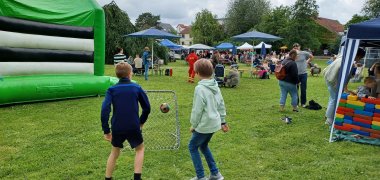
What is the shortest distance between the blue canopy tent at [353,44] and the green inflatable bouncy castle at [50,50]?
23.6 ft

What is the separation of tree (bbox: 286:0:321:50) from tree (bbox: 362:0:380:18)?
887cm

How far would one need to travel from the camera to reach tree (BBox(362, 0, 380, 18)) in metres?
52.3

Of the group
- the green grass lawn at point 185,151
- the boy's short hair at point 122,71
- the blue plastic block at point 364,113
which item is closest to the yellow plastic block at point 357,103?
the blue plastic block at point 364,113

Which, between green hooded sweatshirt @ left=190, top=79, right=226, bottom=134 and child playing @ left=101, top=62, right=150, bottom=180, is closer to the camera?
child playing @ left=101, top=62, right=150, bottom=180

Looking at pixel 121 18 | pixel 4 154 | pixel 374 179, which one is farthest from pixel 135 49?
Answer: pixel 374 179

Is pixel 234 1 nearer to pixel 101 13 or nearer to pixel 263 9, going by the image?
pixel 263 9

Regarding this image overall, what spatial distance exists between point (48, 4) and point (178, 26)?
11340 centimetres

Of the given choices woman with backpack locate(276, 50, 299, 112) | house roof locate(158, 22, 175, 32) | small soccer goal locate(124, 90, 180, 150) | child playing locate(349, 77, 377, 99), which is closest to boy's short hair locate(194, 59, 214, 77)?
small soccer goal locate(124, 90, 180, 150)

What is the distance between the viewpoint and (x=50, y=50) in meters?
9.90

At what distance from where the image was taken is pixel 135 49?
90.1 ft

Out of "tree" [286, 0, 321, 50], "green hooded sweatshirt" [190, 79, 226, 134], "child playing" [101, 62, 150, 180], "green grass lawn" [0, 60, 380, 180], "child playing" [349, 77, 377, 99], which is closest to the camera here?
"child playing" [101, 62, 150, 180]

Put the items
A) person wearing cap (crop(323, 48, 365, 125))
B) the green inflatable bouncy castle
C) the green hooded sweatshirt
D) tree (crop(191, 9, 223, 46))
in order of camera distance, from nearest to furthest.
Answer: the green hooded sweatshirt, person wearing cap (crop(323, 48, 365, 125)), the green inflatable bouncy castle, tree (crop(191, 9, 223, 46))

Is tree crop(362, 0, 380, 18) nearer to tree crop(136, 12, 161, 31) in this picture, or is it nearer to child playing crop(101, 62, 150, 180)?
tree crop(136, 12, 161, 31)

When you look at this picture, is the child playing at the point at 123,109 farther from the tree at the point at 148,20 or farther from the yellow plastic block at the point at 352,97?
the tree at the point at 148,20
